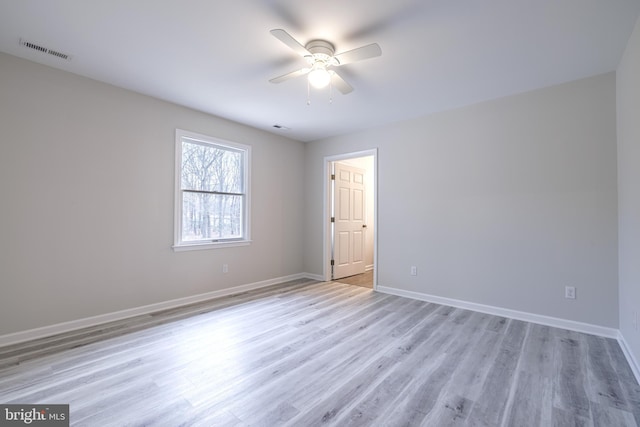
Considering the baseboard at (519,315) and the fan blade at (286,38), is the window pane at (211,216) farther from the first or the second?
the baseboard at (519,315)

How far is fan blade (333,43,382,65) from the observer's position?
2.08m

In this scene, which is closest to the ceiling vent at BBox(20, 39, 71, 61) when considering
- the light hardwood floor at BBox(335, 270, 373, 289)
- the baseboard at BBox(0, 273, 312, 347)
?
the baseboard at BBox(0, 273, 312, 347)

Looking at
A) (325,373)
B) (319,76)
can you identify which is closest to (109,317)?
(325,373)

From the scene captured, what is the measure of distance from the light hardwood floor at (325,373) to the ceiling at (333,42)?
8.53 ft

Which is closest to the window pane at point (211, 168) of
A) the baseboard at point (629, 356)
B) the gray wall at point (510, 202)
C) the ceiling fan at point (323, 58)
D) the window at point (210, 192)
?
the window at point (210, 192)

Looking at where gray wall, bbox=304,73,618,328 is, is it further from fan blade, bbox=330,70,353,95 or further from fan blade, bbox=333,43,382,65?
fan blade, bbox=333,43,382,65

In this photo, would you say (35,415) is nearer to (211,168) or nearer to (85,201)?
(85,201)

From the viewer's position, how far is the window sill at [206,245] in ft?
12.2

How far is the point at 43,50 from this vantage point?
251 centimetres

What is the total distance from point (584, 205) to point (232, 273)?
A: 437 centimetres

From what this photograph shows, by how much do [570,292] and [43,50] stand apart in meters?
5.54

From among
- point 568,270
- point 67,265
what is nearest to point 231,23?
point 67,265

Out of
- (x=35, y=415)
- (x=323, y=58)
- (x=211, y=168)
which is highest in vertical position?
(x=323, y=58)

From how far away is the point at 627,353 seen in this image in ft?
7.79
